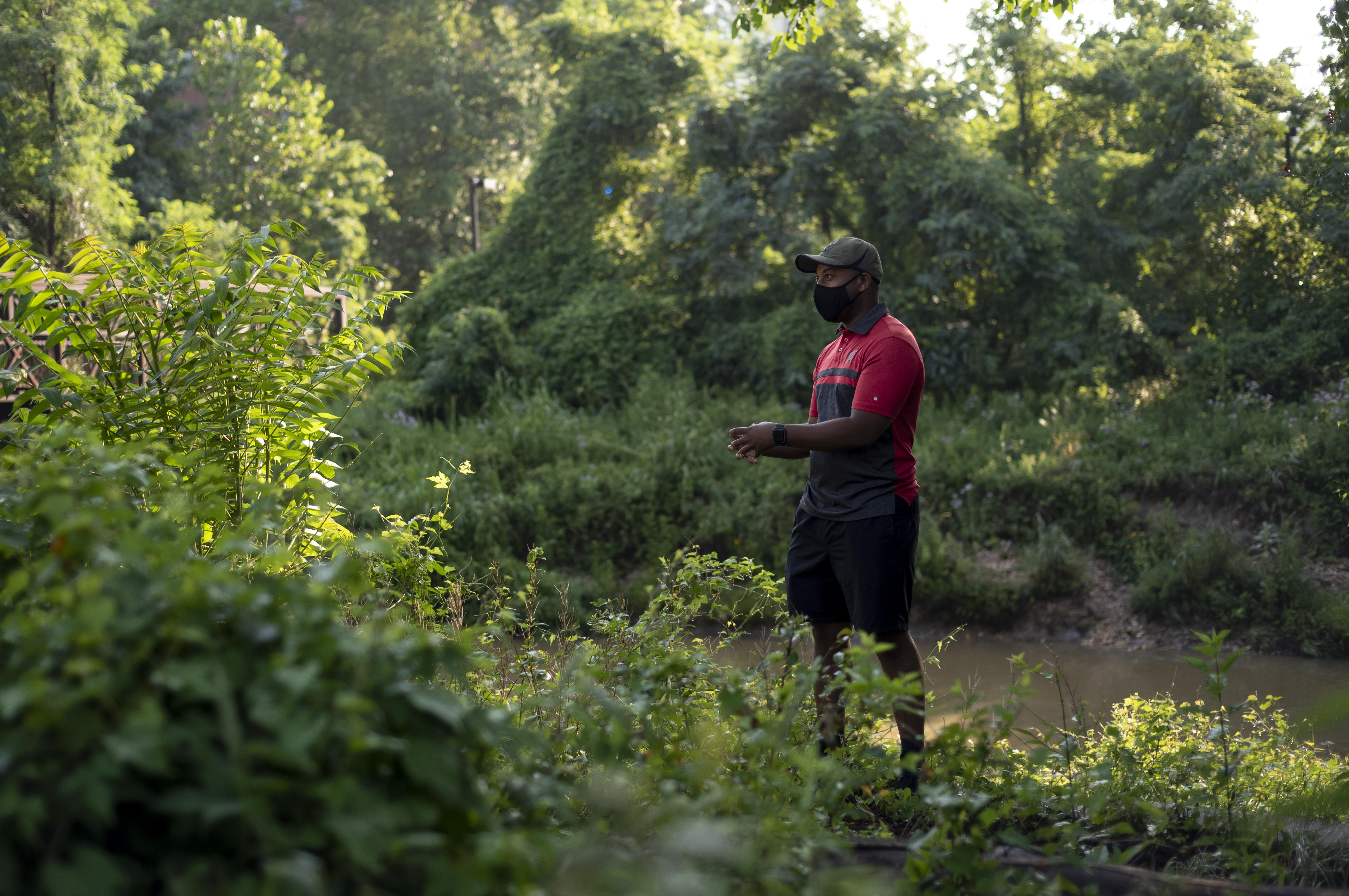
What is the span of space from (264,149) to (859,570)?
19.3 m

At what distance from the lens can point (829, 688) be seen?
2.60 metres

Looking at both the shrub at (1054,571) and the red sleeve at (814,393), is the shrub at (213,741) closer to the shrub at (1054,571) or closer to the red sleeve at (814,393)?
the red sleeve at (814,393)

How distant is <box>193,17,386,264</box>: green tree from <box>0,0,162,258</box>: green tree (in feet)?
17.1

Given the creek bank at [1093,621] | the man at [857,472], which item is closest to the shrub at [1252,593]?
the creek bank at [1093,621]

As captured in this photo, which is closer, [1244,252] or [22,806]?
[22,806]

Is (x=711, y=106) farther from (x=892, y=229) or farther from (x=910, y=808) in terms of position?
(x=910, y=808)

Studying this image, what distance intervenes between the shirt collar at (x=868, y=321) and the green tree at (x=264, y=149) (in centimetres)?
1704

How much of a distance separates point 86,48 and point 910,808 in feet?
49.1

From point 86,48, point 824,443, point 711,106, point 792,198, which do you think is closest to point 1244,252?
point 792,198

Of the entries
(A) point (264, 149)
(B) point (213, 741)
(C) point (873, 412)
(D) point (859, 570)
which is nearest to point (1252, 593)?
(D) point (859, 570)

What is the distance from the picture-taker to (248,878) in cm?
126

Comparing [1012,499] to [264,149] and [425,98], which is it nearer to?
[264,149]

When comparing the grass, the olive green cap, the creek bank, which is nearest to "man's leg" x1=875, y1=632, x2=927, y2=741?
the olive green cap

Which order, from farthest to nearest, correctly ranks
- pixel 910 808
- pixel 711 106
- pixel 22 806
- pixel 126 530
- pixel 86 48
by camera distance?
pixel 711 106, pixel 86 48, pixel 910 808, pixel 126 530, pixel 22 806
